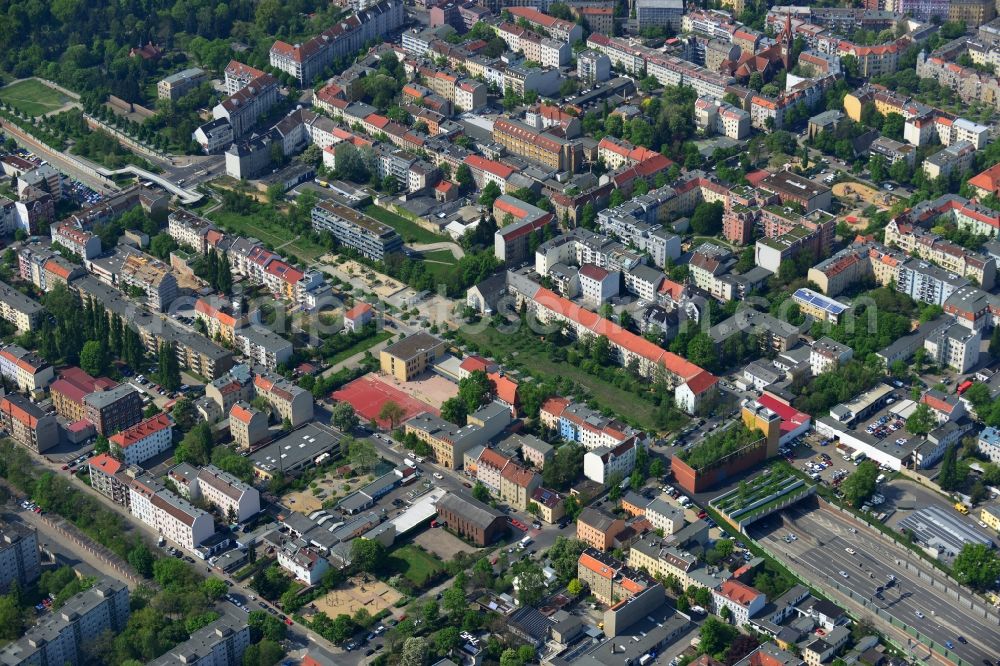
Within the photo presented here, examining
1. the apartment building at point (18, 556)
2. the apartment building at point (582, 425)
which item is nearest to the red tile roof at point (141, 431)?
the apartment building at point (18, 556)

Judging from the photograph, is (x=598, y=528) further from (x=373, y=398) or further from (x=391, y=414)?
(x=373, y=398)

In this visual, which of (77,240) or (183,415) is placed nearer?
(183,415)

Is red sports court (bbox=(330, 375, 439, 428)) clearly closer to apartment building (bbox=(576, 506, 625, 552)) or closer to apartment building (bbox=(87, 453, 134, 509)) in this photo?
apartment building (bbox=(87, 453, 134, 509))

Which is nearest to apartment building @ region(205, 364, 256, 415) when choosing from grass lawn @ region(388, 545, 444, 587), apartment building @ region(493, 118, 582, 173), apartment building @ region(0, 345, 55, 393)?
apartment building @ region(0, 345, 55, 393)

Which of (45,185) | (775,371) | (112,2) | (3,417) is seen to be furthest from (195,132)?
(775,371)

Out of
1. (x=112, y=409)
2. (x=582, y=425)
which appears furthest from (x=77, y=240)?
(x=582, y=425)

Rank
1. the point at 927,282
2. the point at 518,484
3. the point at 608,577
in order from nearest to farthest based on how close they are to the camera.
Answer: the point at 608,577
the point at 518,484
the point at 927,282
